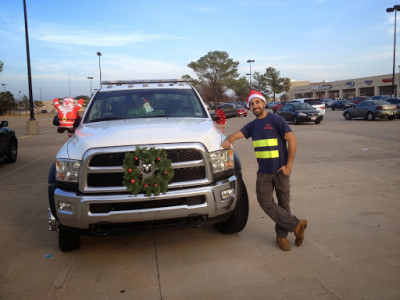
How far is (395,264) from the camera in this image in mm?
3621

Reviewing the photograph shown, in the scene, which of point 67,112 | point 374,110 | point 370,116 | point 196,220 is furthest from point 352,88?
point 196,220

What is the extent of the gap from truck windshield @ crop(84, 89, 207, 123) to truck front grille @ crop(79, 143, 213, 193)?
1.28 m

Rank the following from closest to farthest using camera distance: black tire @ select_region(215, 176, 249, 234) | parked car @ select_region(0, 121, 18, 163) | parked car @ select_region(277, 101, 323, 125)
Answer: black tire @ select_region(215, 176, 249, 234) → parked car @ select_region(0, 121, 18, 163) → parked car @ select_region(277, 101, 323, 125)

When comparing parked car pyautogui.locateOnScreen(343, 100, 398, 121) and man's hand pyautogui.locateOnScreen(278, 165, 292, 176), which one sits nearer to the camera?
man's hand pyautogui.locateOnScreen(278, 165, 292, 176)

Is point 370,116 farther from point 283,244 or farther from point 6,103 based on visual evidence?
point 6,103

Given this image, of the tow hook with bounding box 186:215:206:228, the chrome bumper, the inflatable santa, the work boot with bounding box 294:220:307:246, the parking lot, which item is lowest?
the parking lot

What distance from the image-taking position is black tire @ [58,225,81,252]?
4.02 metres

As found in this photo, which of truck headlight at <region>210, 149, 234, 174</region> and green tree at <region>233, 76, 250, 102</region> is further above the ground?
green tree at <region>233, 76, 250, 102</region>

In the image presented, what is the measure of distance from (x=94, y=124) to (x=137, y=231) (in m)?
1.57

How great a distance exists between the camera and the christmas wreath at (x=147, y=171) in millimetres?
3424

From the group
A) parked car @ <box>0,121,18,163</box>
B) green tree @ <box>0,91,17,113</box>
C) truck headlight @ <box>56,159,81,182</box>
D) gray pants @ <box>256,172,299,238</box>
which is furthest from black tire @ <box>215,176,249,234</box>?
green tree @ <box>0,91,17,113</box>

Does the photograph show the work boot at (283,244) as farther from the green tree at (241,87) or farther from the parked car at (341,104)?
the green tree at (241,87)

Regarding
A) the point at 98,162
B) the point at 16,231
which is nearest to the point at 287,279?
the point at 98,162

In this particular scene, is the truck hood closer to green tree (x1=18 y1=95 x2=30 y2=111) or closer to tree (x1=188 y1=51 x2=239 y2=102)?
tree (x1=188 y1=51 x2=239 y2=102)
